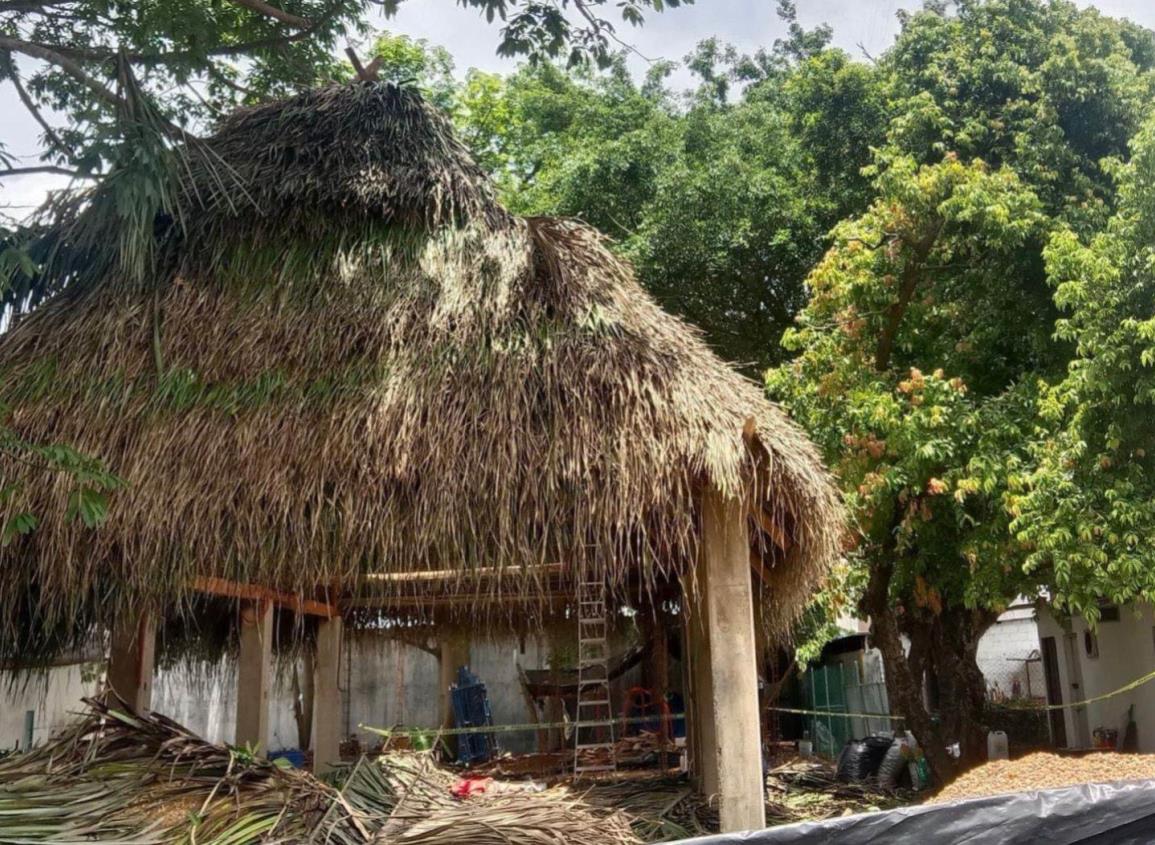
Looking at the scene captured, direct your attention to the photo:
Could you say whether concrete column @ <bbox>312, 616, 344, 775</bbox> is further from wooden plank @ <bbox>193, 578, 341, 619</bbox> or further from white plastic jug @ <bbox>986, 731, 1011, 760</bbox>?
white plastic jug @ <bbox>986, 731, 1011, 760</bbox>

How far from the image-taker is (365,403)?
19.8 ft

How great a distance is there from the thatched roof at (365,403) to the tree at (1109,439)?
2301 millimetres

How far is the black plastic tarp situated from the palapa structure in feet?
5.35

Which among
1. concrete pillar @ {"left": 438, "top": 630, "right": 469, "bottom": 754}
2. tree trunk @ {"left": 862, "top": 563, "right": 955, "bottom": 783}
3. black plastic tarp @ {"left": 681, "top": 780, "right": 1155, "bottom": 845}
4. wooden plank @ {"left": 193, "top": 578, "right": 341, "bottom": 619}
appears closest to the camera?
black plastic tarp @ {"left": 681, "top": 780, "right": 1155, "bottom": 845}

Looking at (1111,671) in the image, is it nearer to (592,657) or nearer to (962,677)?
(962,677)

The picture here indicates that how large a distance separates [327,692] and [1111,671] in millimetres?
11563

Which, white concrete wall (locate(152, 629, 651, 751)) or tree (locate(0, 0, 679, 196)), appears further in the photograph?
white concrete wall (locate(152, 629, 651, 751))

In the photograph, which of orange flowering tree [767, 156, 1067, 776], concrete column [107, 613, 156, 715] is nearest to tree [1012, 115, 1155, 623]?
orange flowering tree [767, 156, 1067, 776]

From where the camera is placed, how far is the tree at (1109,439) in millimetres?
8172

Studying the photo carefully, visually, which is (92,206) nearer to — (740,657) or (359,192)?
(359,192)

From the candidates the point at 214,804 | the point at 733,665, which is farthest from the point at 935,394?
the point at 214,804

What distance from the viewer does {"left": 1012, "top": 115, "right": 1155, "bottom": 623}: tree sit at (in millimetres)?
8172

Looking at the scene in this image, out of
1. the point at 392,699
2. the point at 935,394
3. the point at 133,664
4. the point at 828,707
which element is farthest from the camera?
the point at 828,707

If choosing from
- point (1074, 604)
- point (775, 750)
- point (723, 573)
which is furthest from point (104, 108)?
point (775, 750)
